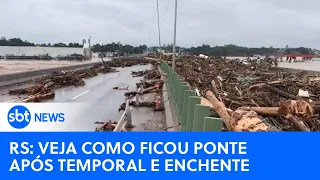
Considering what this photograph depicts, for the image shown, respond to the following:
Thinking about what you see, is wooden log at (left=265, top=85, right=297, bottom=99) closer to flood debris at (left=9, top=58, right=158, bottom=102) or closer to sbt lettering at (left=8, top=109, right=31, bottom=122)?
flood debris at (left=9, top=58, right=158, bottom=102)

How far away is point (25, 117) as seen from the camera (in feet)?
15.6

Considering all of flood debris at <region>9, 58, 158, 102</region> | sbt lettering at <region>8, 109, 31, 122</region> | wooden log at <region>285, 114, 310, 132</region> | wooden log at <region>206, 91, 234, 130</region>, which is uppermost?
sbt lettering at <region>8, 109, 31, 122</region>

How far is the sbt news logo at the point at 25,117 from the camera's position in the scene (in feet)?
15.5

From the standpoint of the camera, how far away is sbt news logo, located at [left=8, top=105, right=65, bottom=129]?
15.5 ft

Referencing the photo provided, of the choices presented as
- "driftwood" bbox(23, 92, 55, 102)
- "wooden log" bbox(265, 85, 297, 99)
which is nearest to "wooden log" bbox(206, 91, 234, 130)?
"wooden log" bbox(265, 85, 297, 99)

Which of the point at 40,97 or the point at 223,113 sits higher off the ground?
the point at 223,113

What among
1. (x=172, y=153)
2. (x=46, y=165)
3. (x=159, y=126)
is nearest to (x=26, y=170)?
(x=46, y=165)

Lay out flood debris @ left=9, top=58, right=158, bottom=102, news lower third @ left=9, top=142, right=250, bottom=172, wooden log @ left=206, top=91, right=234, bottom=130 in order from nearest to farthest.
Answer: news lower third @ left=9, top=142, right=250, bottom=172, wooden log @ left=206, top=91, right=234, bottom=130, flood debris @ left=9, top=58, right=158, bottom=102

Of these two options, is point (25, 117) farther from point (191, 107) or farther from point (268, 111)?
point (268, 111)

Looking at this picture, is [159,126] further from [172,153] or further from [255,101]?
[172,153]

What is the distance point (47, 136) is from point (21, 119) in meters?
0.61

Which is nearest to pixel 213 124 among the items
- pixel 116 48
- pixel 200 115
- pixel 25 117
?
pixel 200 115

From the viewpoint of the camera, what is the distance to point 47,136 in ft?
14.3

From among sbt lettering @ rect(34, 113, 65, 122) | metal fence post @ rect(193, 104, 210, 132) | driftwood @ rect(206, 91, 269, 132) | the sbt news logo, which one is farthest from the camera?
driftwood @ rect(206, 91, 269, 132)
